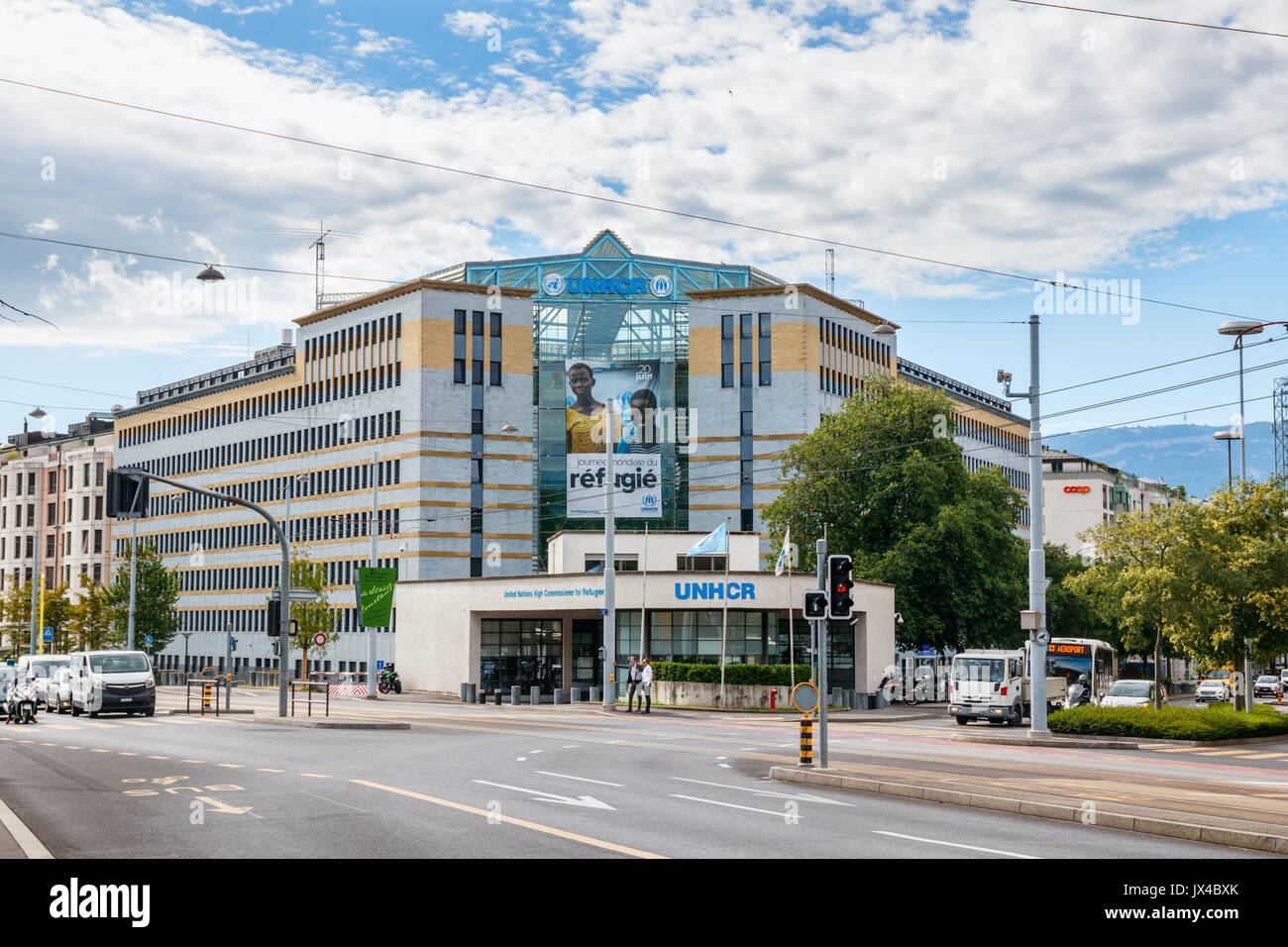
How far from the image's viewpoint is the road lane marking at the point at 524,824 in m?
12.3

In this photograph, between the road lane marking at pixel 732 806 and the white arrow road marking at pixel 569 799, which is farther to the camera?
the white arrow road marking at pixel 569 799

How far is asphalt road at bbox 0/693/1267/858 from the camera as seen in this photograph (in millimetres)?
12773

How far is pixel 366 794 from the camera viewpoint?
17.5 meters

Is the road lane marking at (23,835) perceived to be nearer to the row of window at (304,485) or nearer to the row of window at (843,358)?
Answer: the row of window at (304,485)

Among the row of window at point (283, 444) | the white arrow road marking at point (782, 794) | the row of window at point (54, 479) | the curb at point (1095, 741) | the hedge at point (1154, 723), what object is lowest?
the curb at point (1095, 741)

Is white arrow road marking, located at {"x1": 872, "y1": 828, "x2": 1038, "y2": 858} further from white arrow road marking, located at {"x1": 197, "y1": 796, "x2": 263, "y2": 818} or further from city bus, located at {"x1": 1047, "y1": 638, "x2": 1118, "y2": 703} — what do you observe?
city bus, located at {"x1": 1047, "y1": 638, "x2": 1118, "y2": 703}

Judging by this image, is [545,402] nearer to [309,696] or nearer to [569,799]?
[309,696]

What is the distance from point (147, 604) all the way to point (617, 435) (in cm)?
3051

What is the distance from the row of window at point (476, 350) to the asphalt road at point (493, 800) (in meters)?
52.8

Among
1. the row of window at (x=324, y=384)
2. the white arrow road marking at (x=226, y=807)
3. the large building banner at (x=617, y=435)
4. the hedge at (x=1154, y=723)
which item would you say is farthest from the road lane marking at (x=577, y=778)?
the row of window at (x=324, y=384)

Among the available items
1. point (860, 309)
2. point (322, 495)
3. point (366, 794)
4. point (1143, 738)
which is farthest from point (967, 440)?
point (366, 794)

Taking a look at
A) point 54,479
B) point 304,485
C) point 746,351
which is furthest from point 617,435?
point 54,479

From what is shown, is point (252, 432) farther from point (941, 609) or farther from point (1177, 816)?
point (1177, 816)

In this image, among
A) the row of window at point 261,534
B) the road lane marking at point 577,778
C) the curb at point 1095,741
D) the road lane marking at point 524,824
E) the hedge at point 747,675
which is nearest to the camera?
the road lane marking at point 524,824
